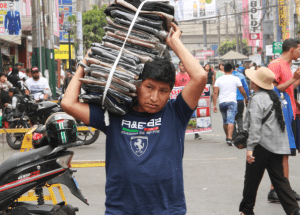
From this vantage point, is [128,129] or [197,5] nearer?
[128,129]

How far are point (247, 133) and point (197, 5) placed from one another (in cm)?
6702

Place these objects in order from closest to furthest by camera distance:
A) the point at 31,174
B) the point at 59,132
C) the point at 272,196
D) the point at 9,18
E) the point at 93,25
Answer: the point at 31,174, the point at 59,132, the point at 272,196, the point at 9,18, the point at 93,25

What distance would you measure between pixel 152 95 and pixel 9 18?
14.6 meters

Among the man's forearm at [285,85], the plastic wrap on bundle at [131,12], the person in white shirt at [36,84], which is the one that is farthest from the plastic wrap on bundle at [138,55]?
Result: the person in white shirt at [36,84]

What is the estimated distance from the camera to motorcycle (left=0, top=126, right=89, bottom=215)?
4.19m

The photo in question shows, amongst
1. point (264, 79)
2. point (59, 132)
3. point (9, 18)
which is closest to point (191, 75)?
point (59, 132)

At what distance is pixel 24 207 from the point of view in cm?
419

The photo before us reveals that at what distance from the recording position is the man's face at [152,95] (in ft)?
8.45

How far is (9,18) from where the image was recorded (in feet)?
52.6

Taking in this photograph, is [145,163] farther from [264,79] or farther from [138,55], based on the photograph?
[264,79]

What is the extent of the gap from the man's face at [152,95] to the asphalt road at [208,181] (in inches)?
132

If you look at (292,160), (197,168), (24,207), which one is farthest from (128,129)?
(292,160)

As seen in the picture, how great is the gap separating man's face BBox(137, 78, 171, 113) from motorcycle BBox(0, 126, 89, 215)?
6.35 feet

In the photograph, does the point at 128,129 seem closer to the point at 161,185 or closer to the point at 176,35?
the point at 161,185
